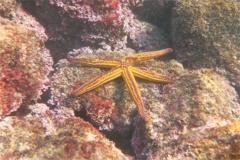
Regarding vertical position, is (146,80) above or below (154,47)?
below

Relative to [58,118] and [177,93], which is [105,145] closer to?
A: [58,118]

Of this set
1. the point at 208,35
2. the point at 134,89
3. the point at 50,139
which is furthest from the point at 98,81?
the point at 208,35

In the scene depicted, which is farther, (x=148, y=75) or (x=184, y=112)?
(x=148, y=75)

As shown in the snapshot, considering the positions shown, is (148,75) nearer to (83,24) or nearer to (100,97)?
(100,97)

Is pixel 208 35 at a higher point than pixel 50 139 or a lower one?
higher

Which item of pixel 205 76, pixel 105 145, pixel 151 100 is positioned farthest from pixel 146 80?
pixel 105 145

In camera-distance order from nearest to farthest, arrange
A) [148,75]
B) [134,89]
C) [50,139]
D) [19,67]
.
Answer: [50,139] < [19,67] < [134,89] < [148,75]

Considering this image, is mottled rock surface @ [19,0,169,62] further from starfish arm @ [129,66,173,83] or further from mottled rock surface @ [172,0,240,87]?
starfish arm @ [129,66,173,83]

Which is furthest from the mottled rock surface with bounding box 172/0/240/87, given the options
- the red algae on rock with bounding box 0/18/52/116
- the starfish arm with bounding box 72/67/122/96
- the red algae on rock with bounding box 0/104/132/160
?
the red algae on rock with bounding box 0/18/52/116
